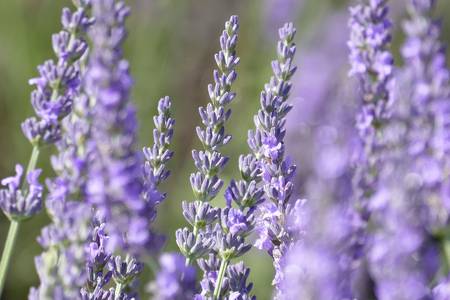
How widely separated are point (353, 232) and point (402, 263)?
15 centimetres

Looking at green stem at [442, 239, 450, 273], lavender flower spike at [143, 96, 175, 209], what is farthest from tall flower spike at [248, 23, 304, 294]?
green stem at [442, 239, 450, 273]

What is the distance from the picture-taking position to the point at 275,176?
137cm

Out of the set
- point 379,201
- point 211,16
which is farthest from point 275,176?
point 211,16

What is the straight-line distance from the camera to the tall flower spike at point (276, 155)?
1.35 m

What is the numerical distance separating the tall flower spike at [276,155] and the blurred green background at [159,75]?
1.98m

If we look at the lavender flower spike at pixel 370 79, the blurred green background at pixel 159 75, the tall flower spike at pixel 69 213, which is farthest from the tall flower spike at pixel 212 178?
the blurred green background at pixel 159 75

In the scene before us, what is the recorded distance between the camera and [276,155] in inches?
52.9

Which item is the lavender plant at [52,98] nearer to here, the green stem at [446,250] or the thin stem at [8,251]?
the thin stem at [8,251]

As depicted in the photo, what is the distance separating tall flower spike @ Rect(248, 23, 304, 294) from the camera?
1346mm

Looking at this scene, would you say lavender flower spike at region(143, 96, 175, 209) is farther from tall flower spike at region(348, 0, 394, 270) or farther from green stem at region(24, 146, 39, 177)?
tall flower spike at region(348, 0, 394, 270)

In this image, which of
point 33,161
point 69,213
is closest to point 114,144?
point 69,213

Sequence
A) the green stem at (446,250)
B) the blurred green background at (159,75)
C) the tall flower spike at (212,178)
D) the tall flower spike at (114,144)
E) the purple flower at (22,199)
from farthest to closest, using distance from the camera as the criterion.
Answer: the blurred green background at (159,75) → the tall flower spike at (212,178) → the purple flower at (22,199) → the green stem at (446,250) → the tall flower spike at (114,144)

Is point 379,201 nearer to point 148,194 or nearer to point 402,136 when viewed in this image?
point 402,136

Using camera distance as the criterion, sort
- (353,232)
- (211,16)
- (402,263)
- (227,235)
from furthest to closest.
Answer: (211,16) → (227,235) → (353,232) → (402,263)
